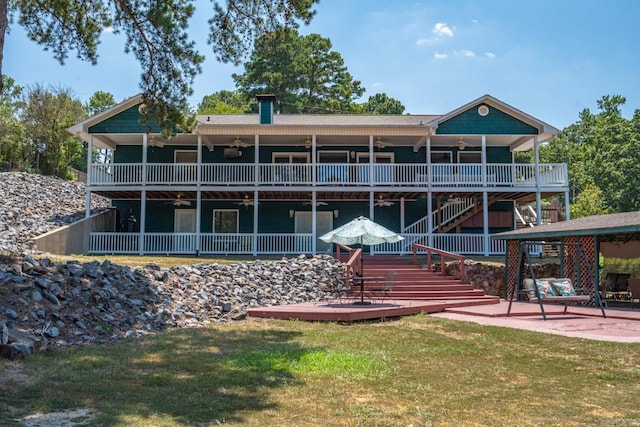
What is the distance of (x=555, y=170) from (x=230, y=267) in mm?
13615

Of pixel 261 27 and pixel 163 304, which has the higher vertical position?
pixel 261 27

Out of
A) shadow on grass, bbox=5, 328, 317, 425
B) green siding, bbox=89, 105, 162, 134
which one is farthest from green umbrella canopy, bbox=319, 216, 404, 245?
green siding, bbox=89, 105, 162, 134

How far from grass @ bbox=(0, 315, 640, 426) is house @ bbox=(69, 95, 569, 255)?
11.7m

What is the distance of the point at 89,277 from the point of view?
983 centimetres

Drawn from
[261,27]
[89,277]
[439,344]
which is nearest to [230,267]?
[89,277]

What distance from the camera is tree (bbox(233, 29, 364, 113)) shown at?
42469 millimetres

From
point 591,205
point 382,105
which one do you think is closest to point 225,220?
point 591,205

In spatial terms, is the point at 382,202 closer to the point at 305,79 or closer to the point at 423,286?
the point at 423,286

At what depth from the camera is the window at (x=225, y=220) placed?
22.2 metres

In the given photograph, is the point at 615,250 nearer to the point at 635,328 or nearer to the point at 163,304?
the point at 635,328

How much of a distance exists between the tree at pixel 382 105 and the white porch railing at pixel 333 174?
28580 mm

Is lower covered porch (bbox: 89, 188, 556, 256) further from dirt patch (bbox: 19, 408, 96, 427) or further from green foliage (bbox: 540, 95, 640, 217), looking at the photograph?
green foliage (bbox: 540, 95, 640, 217)

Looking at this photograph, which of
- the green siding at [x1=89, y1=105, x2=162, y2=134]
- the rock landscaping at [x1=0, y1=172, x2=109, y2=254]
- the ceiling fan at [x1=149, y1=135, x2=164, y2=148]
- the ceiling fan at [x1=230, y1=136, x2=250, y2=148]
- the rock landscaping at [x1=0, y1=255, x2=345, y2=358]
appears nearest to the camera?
the rock landscaping at [x1=0, y1=255, x2=345, y2=358]

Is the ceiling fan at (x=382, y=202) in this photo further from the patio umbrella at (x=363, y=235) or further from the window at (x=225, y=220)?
the patio umbrella at (x=363, y=235)
